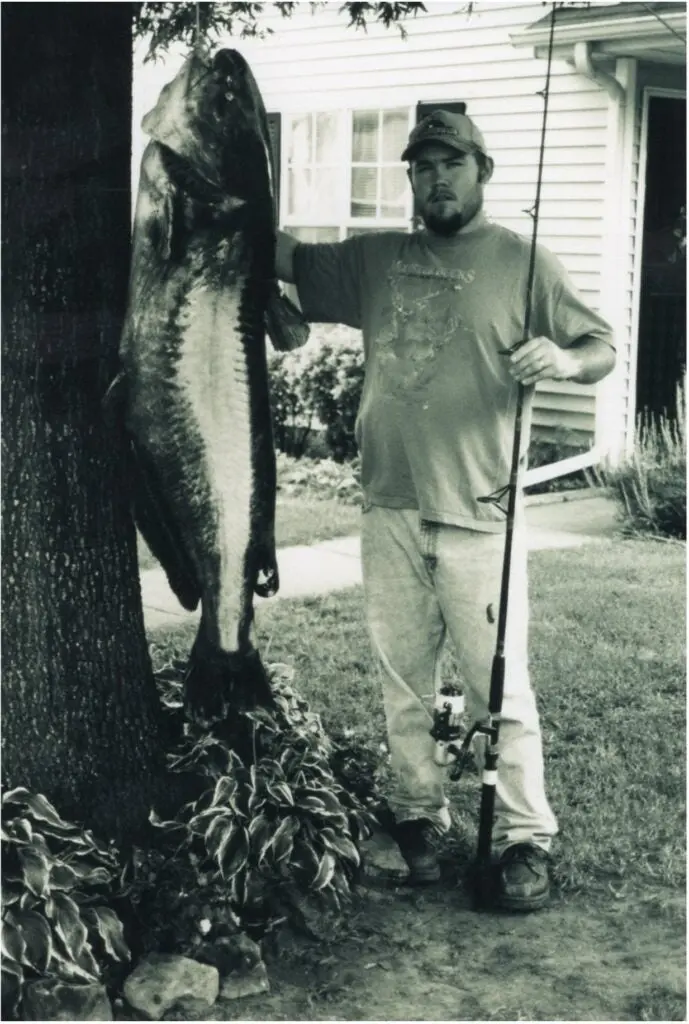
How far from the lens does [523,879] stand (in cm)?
358

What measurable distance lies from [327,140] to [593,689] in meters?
5.32

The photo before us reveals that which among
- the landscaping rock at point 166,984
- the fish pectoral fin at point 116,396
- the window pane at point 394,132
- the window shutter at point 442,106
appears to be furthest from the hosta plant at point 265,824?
the window pane at point 394,132

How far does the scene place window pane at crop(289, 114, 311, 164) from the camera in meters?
9.45

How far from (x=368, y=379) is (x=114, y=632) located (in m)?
0.94

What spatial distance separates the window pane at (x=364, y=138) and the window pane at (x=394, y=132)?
0.08 m

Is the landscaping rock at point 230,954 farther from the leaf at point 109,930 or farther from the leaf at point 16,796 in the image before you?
the leaf at point 16,796

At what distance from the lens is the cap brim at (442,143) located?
3.43m

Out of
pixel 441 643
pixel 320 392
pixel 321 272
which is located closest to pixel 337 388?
pixel 320 392

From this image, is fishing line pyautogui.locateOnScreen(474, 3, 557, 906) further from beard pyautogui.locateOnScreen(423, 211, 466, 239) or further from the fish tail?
the fish tail

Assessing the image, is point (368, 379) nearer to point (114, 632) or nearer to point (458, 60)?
point (114, 632)

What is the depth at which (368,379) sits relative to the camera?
11.8 feet

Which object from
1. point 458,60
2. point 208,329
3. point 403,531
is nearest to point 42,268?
point 208,329

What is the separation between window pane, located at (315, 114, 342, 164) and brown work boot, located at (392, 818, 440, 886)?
646 centimetres

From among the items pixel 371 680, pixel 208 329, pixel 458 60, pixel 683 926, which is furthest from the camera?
pixel 458 60
